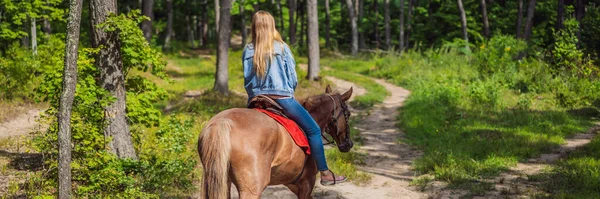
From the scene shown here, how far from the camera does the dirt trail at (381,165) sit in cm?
887

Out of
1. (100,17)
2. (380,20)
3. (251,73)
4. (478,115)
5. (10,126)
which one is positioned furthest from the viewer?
(380,20)

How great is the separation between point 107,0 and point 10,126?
6018 mm

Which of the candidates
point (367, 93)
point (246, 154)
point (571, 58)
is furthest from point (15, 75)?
point (571, 58)

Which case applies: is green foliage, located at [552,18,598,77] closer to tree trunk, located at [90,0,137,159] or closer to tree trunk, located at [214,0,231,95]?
tree trunk, located at [214,0,231,95]

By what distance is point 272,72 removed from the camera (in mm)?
5898

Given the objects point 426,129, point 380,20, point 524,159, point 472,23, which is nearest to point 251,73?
point 524,159

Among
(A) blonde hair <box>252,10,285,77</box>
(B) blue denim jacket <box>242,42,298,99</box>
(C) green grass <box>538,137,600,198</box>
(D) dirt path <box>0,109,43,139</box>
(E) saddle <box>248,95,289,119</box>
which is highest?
(A) blonde hair <box>252,10,285,77</box>

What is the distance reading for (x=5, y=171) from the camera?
8172 millimetres

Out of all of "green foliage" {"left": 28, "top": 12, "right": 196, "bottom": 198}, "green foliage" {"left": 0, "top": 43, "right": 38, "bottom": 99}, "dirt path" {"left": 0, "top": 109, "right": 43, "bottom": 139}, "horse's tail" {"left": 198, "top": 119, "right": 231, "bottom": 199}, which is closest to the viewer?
"horse's tail" {"left": 198, "top": 119, "right": 231, "bottom": 199}

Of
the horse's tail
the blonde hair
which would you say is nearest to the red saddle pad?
the blonde hair

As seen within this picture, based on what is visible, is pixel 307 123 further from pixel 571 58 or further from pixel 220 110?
pixel 571 58

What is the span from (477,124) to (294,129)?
28.7 ft

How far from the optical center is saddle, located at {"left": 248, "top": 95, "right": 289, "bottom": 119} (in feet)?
19.2

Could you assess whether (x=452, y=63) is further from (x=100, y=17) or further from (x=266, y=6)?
(x=266, y=6)
